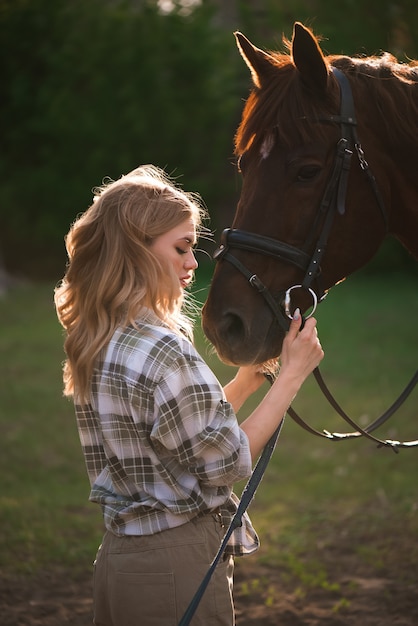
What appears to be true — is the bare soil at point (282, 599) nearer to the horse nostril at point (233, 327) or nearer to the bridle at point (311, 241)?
the bridle at point (311, 241)

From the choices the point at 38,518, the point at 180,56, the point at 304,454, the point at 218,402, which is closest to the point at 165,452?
the point at 218,402

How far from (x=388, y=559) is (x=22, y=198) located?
12723 millimetres

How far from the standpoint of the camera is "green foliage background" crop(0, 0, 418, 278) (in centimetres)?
1494

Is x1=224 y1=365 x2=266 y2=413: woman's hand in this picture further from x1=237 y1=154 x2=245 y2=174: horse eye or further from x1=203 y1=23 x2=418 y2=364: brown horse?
x1=237 y1=154 x2=245 y2=174: horse eye

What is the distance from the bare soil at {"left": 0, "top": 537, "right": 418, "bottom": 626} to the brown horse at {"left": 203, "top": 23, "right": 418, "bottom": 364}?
1.82 m

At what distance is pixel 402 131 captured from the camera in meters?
2.57

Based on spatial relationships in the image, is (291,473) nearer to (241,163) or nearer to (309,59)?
(241,163)

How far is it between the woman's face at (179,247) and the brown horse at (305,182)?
14 cm

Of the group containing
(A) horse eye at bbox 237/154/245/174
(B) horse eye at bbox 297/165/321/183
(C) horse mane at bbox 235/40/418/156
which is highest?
(C) horse mane at bbox 235/40/418/156

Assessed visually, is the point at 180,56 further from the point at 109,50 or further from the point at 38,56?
the point at 38,56

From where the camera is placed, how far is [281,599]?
12.7 feet

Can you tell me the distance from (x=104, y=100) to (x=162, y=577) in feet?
45.6

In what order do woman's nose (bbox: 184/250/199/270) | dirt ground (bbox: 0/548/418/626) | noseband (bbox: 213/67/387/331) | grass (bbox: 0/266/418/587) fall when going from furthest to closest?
grass (bbox: 0/266/418/587)
dirt ground (bbox: 0/548/418/626)
noseband (bbox: 213/67/387/331)
woman's nose (bbox: 184/250/199/270)

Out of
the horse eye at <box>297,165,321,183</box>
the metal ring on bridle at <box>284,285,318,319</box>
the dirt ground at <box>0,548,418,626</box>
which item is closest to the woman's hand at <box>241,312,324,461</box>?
the metal ring on bridle at <box>284,285,318,319</box>
